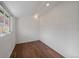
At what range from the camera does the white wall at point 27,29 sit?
15.3 feet

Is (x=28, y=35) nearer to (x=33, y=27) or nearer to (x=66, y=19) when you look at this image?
(x=33, y=27)

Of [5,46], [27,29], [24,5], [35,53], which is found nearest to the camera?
[5,46]

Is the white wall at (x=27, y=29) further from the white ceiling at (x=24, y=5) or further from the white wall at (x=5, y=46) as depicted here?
the white wall at (x=5, y=46)

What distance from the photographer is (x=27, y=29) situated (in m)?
4.96

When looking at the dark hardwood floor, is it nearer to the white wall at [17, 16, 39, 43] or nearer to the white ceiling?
the white wall at [17, 16, 39, 43]

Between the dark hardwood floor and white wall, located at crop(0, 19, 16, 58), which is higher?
white wall, located at crop(0, 19, 16, 58)

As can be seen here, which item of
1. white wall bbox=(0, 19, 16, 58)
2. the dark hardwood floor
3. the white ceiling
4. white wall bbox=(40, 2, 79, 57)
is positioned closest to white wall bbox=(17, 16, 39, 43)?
the dark hardwood floor

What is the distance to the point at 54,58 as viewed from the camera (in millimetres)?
2520

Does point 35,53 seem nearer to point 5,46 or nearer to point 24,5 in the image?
→ point 5,46

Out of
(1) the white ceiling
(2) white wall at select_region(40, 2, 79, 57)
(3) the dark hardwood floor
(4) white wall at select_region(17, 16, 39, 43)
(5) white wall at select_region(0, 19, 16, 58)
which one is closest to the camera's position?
(5) white wall at select_region(0, 19, 16, 58)

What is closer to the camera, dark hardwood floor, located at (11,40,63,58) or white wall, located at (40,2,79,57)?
white wall, located at (40,2,79,57)

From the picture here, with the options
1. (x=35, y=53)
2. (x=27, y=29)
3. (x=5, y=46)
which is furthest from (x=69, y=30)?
(x=27, y=29)

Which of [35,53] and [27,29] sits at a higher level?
[27,29]

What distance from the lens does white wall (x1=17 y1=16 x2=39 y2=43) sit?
4662mm
